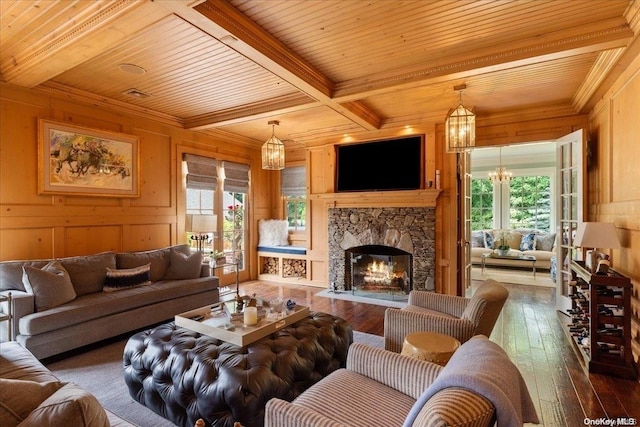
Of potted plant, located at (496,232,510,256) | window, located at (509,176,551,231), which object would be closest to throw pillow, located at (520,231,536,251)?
potted plant, located at (496,232,510,256)

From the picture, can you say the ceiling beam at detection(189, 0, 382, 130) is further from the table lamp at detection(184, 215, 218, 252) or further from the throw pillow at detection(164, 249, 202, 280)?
the throw pillow at detection(164, 249, 202, 280)

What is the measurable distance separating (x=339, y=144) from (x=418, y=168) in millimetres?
1483

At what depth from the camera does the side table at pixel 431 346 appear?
2.00 metres

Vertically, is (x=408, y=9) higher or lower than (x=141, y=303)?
higher

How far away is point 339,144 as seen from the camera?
568 cm

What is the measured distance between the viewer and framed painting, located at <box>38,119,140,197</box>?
3594 millimetres

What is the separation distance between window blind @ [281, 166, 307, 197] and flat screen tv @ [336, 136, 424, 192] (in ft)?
3.44

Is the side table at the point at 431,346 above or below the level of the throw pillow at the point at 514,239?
below

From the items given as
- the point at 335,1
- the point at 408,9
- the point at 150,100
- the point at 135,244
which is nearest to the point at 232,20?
the point at 335,1

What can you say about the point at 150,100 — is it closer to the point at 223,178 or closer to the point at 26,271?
the point at 223,178

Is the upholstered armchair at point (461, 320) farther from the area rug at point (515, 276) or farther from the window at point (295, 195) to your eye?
the area rug at point (515, 276)

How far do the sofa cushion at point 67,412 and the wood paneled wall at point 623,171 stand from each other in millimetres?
3695

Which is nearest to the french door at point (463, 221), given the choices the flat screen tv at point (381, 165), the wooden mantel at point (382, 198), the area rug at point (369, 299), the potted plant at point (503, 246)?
the wooden mantel at point (382, 198)

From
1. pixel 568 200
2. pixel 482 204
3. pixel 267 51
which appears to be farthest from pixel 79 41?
pixel 482 204
